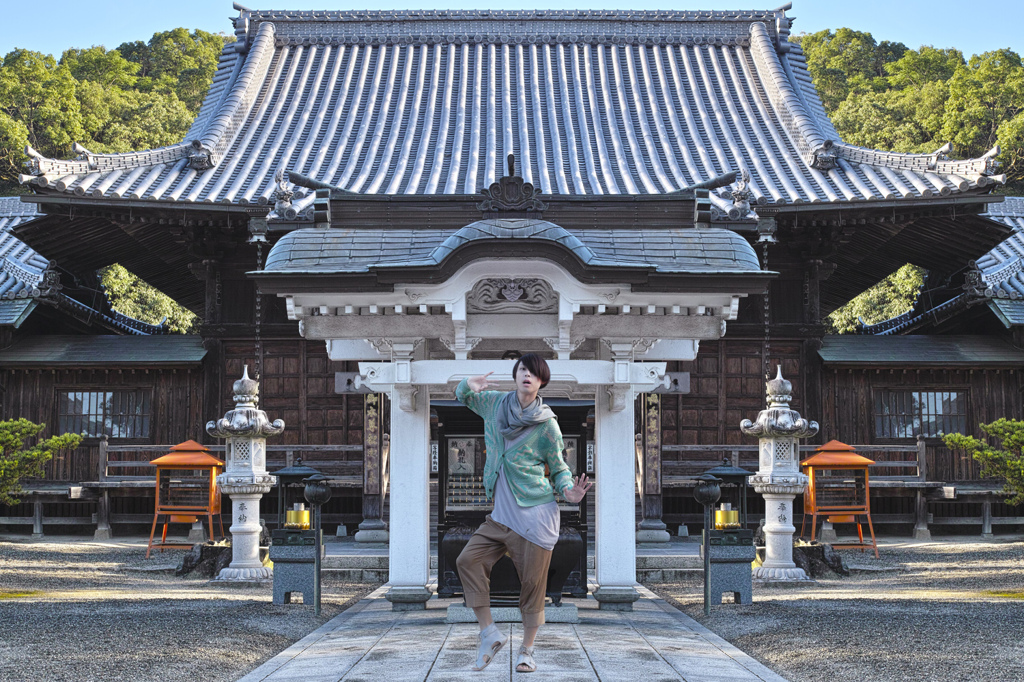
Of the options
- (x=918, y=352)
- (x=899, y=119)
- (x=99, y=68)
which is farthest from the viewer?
(x=99, y=68)

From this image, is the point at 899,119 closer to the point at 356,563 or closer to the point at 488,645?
the point at 356,563

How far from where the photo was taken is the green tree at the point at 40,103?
131 ft

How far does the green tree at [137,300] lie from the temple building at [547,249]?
367 inches

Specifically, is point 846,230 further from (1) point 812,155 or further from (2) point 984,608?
(2) point 984,608

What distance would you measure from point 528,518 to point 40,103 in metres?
39.7

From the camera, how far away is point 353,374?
1783 cm

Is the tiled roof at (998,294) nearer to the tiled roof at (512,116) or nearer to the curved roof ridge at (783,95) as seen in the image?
the tiled roof at (512,116)

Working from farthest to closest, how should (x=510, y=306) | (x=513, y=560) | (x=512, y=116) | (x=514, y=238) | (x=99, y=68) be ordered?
1. (x=99, y=68)
2. (x=512, y=116)
3. (x=510, y=306)
4. (x=514, y=238)
5. (x=513, y=560)

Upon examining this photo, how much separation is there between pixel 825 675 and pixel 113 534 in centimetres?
1457

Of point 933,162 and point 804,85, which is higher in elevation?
point 804,85

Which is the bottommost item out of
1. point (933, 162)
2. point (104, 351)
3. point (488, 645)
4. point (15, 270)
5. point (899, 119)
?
point (488, 645)

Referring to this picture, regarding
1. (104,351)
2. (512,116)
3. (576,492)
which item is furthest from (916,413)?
(576,492)

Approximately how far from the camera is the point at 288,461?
17.7 meters

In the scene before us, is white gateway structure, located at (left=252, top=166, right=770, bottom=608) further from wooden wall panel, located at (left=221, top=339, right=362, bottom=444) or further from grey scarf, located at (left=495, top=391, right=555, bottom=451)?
wooden wall panel, located at (left=221, top=339, right=362, bottom=444)
